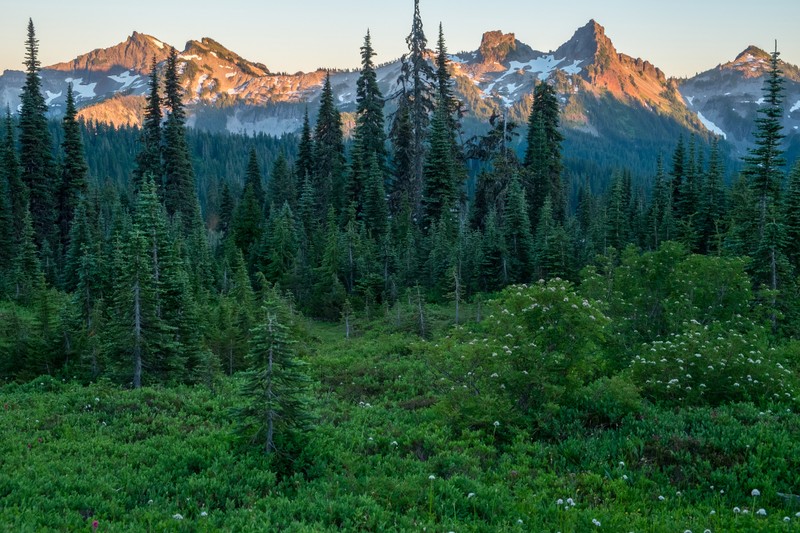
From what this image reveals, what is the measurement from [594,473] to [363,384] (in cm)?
996

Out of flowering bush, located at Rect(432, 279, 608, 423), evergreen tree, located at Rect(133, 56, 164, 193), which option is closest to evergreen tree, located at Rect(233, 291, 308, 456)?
flowering bush, located at Rect(432, 279, 608, 423)

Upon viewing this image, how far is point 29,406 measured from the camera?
15750 millimetres

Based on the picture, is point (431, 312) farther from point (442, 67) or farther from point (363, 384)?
point (442, 67)

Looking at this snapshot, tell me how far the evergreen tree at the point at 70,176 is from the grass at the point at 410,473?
160 ft

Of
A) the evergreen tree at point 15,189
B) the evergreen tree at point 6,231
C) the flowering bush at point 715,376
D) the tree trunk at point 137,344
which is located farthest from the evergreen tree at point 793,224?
the evergreen tree at point 15,189

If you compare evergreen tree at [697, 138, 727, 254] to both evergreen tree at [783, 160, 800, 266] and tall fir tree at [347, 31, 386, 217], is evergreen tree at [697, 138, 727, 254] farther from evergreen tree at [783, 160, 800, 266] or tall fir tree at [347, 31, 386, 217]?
tall fir tree at [347, 31, 386, 217]

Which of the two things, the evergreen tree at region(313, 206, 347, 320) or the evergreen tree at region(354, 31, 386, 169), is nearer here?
the evergreen tree at region(313, 206, 347, 320)

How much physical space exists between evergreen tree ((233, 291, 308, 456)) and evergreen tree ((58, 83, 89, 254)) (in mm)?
53601

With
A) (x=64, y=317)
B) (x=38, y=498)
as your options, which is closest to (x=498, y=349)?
(x=38, y=498)

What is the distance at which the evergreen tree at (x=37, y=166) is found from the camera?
56.3m

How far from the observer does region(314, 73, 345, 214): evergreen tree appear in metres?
56.7

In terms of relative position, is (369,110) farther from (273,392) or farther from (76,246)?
(273,392)

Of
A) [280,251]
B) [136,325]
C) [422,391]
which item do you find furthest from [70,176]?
[422,391]

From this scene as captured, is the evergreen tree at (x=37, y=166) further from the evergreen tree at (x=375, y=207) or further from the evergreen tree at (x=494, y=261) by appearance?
the evergreen tree at (x=494, y=261)
